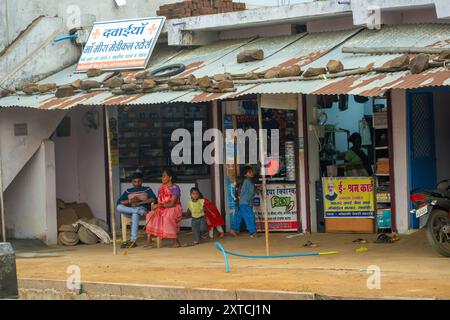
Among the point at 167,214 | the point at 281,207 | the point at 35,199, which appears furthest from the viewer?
the point at 35,199

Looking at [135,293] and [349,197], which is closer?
[135,293]

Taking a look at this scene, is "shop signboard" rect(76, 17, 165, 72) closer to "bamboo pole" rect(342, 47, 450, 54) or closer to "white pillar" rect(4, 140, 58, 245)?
"white pillar" rect(4, 140, 58, 245)

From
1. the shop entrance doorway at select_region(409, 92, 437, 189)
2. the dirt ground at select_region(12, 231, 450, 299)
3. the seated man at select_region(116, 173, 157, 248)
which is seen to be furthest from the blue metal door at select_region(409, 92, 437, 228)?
the seated man at select_region(116, 173, 157, 248)

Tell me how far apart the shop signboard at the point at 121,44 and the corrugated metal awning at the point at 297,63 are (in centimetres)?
27

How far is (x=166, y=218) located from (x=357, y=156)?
121 inches

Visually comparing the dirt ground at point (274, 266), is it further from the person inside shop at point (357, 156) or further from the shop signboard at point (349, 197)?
the person inside shop at point (357, 156)

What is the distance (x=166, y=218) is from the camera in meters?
17.4

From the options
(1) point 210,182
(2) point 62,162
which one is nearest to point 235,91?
(1) point 210,182

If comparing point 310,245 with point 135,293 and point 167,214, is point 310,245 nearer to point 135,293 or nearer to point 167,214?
point 167,214

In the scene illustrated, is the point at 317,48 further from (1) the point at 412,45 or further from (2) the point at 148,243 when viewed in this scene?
(2) the point at 148,243

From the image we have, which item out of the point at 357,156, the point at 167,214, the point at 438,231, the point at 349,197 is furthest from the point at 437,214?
the point at 167,214

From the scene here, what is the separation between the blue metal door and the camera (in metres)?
16.8

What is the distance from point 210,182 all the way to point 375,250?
4.17m

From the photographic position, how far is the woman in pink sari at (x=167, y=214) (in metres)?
17.4
